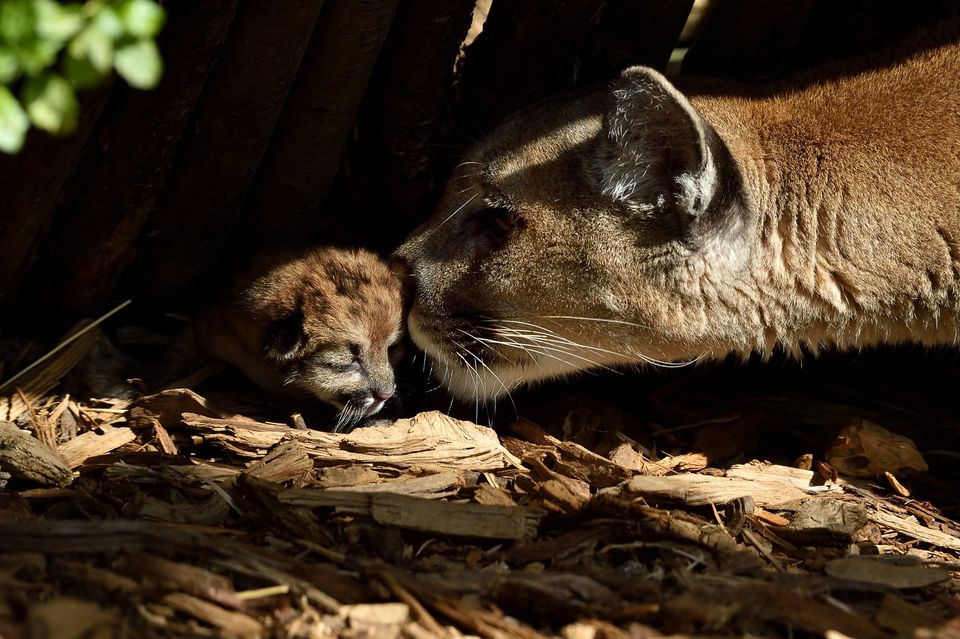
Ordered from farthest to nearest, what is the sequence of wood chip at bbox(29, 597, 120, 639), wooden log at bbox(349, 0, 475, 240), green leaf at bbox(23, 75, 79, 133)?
wooden log at bbox(349, 0, 475, 240), green leaf at bbox(23, 75, 79, 133), wood chip at bbox(29, 597, 120, 639)

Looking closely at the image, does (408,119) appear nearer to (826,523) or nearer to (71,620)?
(826,523)

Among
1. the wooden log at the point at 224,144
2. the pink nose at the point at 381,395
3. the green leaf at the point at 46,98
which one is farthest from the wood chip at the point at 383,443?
the green leaf at the point at 46,98

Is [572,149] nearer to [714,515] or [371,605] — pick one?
[714,515]

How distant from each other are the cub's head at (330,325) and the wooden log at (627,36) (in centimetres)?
177

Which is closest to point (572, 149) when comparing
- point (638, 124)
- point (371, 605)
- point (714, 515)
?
point (638, 124)

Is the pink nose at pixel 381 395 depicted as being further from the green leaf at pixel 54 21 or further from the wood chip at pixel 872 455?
the green leaf at pixel 54 21

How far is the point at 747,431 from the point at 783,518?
1.15 meters

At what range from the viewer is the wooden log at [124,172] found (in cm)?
499

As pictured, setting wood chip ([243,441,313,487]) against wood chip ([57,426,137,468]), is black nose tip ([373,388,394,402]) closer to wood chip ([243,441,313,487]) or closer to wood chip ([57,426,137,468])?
wood chip ([243,441,313,487])

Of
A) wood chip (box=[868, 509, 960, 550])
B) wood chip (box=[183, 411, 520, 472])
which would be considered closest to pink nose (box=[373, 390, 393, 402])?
wood chip (box=[183, 411, 520, 472])

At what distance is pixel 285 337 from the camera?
568 centimetres

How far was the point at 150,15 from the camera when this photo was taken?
311 cm

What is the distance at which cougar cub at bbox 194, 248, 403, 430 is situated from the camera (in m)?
5.69

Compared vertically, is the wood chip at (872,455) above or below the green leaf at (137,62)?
below
